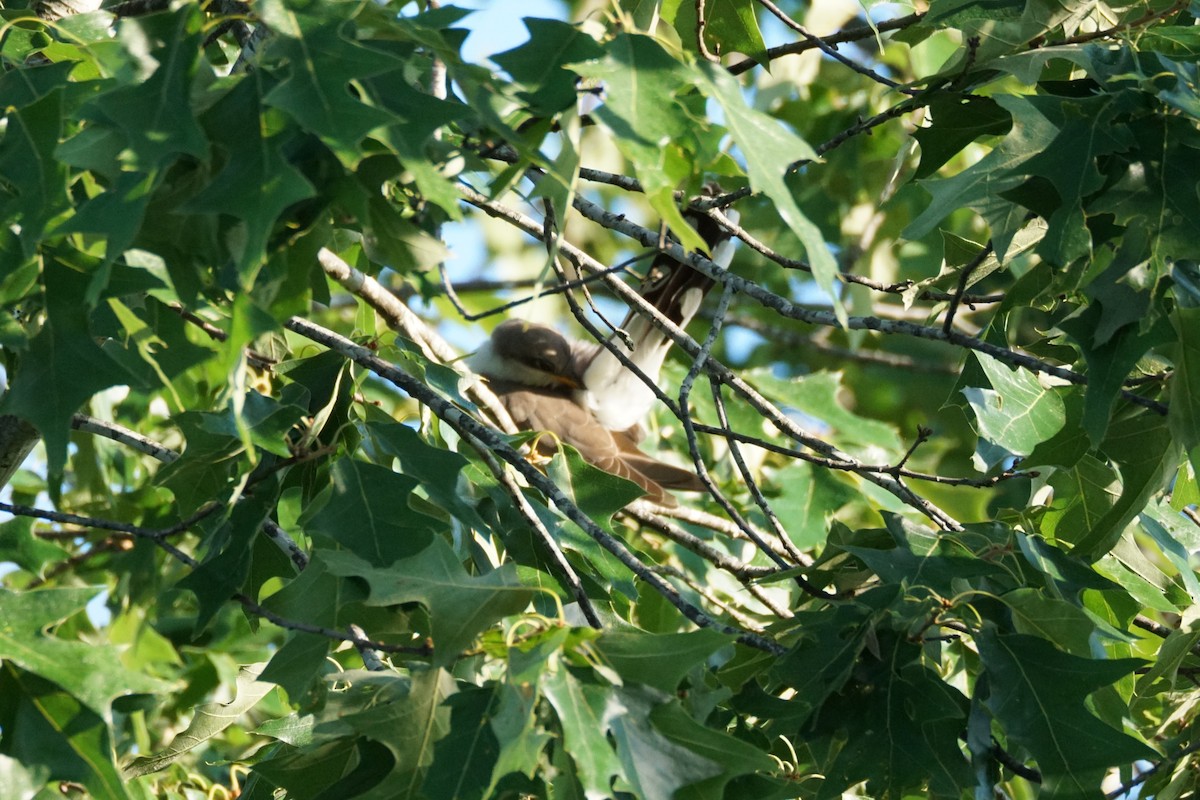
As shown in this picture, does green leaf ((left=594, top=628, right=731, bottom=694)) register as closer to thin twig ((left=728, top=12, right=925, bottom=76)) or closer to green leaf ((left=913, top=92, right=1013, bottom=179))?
green leaf ((left=913, top=92, right=1013, bottom=179))

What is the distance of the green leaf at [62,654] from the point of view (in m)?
1.93

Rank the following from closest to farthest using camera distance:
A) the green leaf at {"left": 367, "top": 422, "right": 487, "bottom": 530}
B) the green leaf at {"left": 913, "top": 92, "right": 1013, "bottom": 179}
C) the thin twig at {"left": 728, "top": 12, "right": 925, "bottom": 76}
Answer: the green leaf at {"left": 367, "top": 422, "right": 487, "bottom": 530}, the green leaf at {"left": 913, "top": 92, "right": 1013, "bottom": 179}, the thin twig at {"left": 728, "top": 12, "right": 925, "bottom": 76}

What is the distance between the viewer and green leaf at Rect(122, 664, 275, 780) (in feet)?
9.11

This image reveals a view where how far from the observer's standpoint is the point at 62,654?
1.95 meters

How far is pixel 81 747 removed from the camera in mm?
1967

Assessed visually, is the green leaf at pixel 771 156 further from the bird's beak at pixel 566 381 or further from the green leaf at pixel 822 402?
the bird's beak at pixel 566 381

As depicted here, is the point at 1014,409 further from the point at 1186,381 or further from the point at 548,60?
the point at 548,60


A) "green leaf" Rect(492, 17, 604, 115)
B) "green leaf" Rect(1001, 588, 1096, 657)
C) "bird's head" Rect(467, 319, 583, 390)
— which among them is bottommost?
"bird's head" Rect(467, 319, 583, 390)

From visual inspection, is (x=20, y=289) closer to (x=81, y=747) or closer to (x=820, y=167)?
(x=81, y=747)

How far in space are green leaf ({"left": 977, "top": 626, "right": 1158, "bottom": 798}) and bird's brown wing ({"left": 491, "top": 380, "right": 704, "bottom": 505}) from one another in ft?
7.97

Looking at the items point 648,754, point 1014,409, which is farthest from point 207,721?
point 1014,409

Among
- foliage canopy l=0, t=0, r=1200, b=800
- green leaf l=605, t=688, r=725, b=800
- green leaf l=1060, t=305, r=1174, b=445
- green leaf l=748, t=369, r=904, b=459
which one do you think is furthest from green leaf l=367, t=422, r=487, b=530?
green leaf l=748, t=369, r=904, b=459

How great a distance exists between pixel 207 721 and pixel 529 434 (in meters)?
1.08

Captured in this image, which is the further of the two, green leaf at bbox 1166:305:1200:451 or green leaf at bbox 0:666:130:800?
green leaf at bbox 1166:305:1200:451
